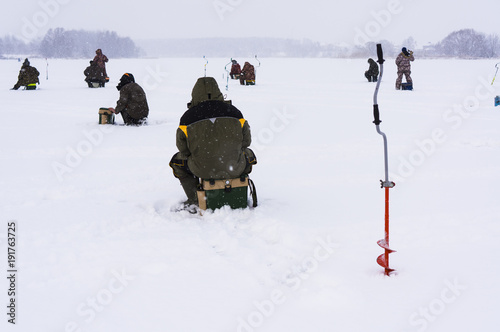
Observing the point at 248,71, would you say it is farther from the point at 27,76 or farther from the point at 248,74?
the point at 27,76

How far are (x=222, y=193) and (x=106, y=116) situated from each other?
6.47m

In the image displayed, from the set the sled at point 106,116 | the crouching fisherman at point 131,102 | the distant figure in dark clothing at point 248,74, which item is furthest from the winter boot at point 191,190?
the distant figure in dark clothing at point 248,74

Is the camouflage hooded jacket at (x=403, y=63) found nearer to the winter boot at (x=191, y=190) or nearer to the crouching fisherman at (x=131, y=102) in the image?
the crouching fisherman at (x=131, y=102)

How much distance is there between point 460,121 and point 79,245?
27.1 feet

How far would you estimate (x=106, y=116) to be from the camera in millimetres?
10039

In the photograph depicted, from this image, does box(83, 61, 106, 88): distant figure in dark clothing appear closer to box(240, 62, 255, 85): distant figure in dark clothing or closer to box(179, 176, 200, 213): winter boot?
box(240, 62, 255, 85): distant figure in dark clothing

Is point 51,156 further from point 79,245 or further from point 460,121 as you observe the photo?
point 460,121

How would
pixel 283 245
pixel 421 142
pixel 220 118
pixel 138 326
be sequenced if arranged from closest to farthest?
pixel 138 326 → pixel 283 245 → pixel 220 118 → pixel 421 142

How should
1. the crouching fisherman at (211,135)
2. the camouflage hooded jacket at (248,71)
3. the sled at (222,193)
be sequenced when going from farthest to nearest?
the camouflage hooded jacket at (248,71), the sled at (222,193), the crouching fisherman at (211,135)

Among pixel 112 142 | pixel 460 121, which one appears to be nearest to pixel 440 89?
pixel 460 121

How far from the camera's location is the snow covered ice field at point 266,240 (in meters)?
2.69

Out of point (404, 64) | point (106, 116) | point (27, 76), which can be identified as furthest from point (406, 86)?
point (27, 76)

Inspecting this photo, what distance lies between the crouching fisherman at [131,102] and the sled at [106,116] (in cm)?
36

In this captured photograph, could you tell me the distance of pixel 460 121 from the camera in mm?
9648
